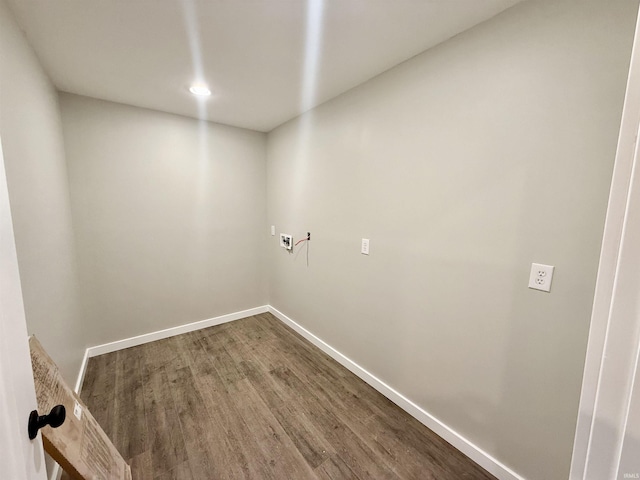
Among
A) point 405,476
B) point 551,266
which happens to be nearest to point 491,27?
point 551,266

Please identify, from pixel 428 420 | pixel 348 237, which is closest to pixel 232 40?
pixel 348 237

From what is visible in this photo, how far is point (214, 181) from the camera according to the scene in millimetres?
2941

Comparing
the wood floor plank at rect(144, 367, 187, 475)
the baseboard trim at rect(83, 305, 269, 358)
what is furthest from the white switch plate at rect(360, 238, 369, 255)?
the baseboard trim at rect(83, 305, 269, 358)

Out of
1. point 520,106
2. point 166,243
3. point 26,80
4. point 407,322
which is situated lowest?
point 407,322

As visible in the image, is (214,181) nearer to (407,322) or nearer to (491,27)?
(407,322)

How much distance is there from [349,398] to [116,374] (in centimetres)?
194

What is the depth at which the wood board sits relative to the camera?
3.32ft

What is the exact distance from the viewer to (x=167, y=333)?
287 centimetres

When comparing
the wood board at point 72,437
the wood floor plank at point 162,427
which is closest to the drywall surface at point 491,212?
the wood floor plank at point 162,427

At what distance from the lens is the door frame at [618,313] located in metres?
0.46

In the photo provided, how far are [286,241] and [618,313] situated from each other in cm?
272

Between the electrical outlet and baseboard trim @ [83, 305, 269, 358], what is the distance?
990 mm

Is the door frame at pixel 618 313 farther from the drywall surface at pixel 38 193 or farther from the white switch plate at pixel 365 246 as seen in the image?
the drywall surface at pixel 38 193

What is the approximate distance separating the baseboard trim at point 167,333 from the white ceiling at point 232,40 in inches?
88.1
